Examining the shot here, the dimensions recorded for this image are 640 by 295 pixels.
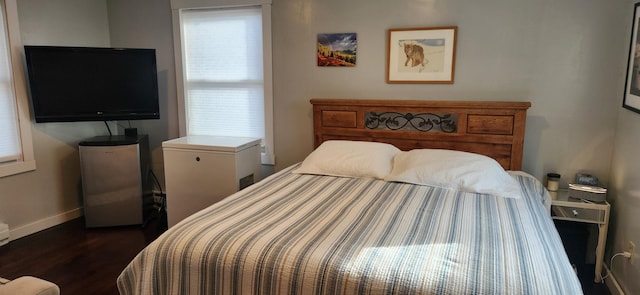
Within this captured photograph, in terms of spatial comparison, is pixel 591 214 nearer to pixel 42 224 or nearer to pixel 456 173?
pixel 456 173

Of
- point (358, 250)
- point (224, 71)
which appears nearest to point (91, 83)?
point (224, 71)

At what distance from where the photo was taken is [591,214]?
254 centimetres

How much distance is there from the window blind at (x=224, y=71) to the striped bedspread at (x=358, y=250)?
1.58 m

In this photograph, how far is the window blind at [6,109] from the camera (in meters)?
3.11

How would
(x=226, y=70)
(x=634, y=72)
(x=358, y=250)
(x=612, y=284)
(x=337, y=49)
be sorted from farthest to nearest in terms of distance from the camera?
(x=226, y=70) → (x=337, y=49) → (x=612, y=284) → (x=634, y=72) → (x=358, y=250)

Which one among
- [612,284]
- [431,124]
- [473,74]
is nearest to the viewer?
[612,284]

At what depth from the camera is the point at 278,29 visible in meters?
3.43

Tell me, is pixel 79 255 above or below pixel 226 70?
below

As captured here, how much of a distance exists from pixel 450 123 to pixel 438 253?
176cm

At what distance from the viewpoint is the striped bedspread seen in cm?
140

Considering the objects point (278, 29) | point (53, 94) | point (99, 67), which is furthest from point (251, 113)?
point (53, 94)

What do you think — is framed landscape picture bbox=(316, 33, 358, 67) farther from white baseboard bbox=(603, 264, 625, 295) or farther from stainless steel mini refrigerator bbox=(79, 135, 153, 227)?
white baseboard bbox=(603, 264, 625, 295)

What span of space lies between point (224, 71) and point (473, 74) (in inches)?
82.5

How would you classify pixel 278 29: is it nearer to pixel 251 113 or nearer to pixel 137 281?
pixel 251 113
